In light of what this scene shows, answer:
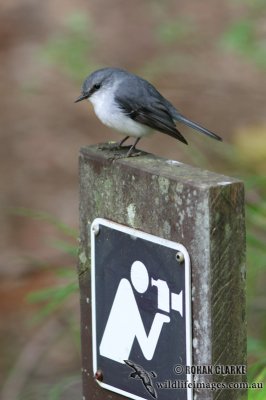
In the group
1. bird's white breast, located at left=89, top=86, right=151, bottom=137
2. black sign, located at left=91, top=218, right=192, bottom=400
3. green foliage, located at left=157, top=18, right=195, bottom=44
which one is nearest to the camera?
black sign, located at left=91, top=218, right=192, bottom=400

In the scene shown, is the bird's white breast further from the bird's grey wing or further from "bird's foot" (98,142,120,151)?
"bird's foot" (98,142,120,151)

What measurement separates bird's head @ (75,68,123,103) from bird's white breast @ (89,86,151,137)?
0.07 ft

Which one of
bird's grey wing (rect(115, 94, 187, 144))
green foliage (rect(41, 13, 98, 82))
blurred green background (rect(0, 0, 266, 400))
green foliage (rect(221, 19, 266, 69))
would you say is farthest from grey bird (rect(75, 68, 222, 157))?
green foliage (rect(41, 13, 98, 82))

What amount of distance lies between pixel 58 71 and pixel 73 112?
0.43 metres

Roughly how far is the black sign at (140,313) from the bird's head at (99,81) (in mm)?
1477

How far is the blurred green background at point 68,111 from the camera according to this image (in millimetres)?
6270

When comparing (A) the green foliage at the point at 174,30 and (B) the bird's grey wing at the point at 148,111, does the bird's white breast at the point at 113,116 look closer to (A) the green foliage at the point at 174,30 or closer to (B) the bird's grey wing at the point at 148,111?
(B) the bird's grey wing at the point at 148,111

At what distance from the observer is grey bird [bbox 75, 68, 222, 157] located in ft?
13.9

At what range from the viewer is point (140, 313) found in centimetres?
283

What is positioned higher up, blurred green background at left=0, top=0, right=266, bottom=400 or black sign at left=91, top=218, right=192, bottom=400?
blurred green background at left=0, top=0, right=266, bottom=400

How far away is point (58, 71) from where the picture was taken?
27.8 feet

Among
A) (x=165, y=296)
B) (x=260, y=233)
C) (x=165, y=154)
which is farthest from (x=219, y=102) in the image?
(x=165, y=296)

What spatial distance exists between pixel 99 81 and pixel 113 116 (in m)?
0.19

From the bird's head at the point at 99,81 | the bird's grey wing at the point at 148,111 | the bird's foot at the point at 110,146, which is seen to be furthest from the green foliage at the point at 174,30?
the bird's foot at the point at 110,146
